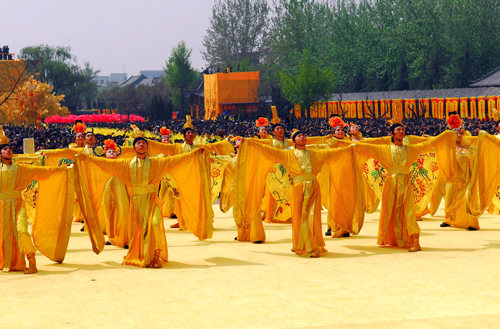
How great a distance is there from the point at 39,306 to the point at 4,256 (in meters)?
1.78

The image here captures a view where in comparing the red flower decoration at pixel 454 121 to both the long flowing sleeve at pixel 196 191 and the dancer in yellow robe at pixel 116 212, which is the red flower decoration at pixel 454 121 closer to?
the long flowing sleeve at pixel 196 191

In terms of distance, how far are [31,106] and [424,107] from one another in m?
20.2

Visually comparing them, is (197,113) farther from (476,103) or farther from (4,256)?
(4,256)

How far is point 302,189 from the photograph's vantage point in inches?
330

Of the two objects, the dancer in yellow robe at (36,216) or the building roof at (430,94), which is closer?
the dancer in yellow robe at (36,216)

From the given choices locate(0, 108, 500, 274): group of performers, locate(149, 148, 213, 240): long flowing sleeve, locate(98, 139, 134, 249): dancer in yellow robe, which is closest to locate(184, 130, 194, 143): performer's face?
locate(0, 108, 500, 274): group of performers

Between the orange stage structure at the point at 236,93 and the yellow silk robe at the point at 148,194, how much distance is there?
4307 cm

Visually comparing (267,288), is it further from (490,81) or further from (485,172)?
(490,81)

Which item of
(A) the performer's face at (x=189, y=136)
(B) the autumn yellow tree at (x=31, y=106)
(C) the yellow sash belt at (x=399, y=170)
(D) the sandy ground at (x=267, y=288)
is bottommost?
(D) the sandy ground at (x=267, y=288)

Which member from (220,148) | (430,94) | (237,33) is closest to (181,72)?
(237,33)

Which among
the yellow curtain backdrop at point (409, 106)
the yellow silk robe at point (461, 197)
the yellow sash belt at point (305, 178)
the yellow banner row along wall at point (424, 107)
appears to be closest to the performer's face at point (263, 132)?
the yellow silk robe at point (461, 197)

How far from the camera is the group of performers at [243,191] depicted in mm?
7766

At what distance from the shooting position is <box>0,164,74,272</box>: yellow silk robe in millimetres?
7574

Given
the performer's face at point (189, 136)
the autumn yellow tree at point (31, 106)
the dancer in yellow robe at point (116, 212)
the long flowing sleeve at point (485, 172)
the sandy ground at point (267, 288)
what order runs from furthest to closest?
the autumn yellow tree at point (31, 106)
the performer's face at point (189, 136)
the long flowing sleeve at point (485, 172)
the dancer in yellow robe at point (116, 212)
the sandy ground at point (267, 288)
